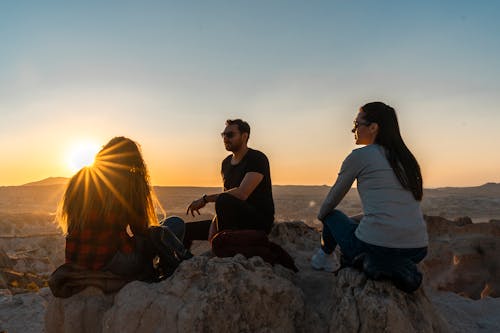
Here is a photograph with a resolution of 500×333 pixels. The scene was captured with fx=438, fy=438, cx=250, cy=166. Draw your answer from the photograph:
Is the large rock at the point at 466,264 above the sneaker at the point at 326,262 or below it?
below

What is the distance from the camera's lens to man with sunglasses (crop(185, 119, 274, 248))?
4.47 metres

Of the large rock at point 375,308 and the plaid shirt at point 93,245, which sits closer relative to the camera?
the large rock at point 375,308

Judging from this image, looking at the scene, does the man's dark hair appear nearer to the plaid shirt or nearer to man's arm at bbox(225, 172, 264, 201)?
man's arm at bbox(225, 172, 264, 201)

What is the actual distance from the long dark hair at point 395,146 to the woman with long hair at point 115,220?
6.20 feet

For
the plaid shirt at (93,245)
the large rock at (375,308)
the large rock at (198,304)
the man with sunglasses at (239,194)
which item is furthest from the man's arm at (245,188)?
the large rock at (375,308)

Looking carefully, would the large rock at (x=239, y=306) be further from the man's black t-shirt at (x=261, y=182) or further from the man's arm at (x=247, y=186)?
the man's black t-shirt at (x=261, y=182)

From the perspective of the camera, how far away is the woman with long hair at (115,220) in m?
3.58

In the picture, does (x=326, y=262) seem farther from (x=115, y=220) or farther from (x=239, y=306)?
(x=115, y=220)

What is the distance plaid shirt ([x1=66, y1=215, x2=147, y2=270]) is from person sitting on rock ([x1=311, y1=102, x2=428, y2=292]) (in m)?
1.87

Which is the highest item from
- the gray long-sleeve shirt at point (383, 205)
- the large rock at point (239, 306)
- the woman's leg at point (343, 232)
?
the gray long-sleeve shirt at point (383, 205)

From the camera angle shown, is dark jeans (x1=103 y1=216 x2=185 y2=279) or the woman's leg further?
dark jeans (x1=103 y1=216 x2=185 y2=279)

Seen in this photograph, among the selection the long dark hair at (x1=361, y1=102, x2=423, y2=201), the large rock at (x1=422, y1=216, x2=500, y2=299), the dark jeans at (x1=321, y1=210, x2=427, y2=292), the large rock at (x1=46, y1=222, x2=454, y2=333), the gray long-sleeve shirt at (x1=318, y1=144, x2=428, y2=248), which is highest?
Answer: the long dark hair at (x1=361, y1=102, x2=423, y2=201)

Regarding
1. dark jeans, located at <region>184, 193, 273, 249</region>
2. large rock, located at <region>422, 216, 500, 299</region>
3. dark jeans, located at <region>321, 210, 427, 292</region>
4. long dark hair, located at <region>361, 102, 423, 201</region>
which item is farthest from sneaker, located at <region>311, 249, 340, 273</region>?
large rock, located at <region>422, 216, 500, 299</region>

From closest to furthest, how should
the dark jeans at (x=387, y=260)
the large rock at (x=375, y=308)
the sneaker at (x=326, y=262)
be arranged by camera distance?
the large rock at (x=375, y=308), the dark jeans at (x=387, y=260), the sneaker at (x=326, y=262)
